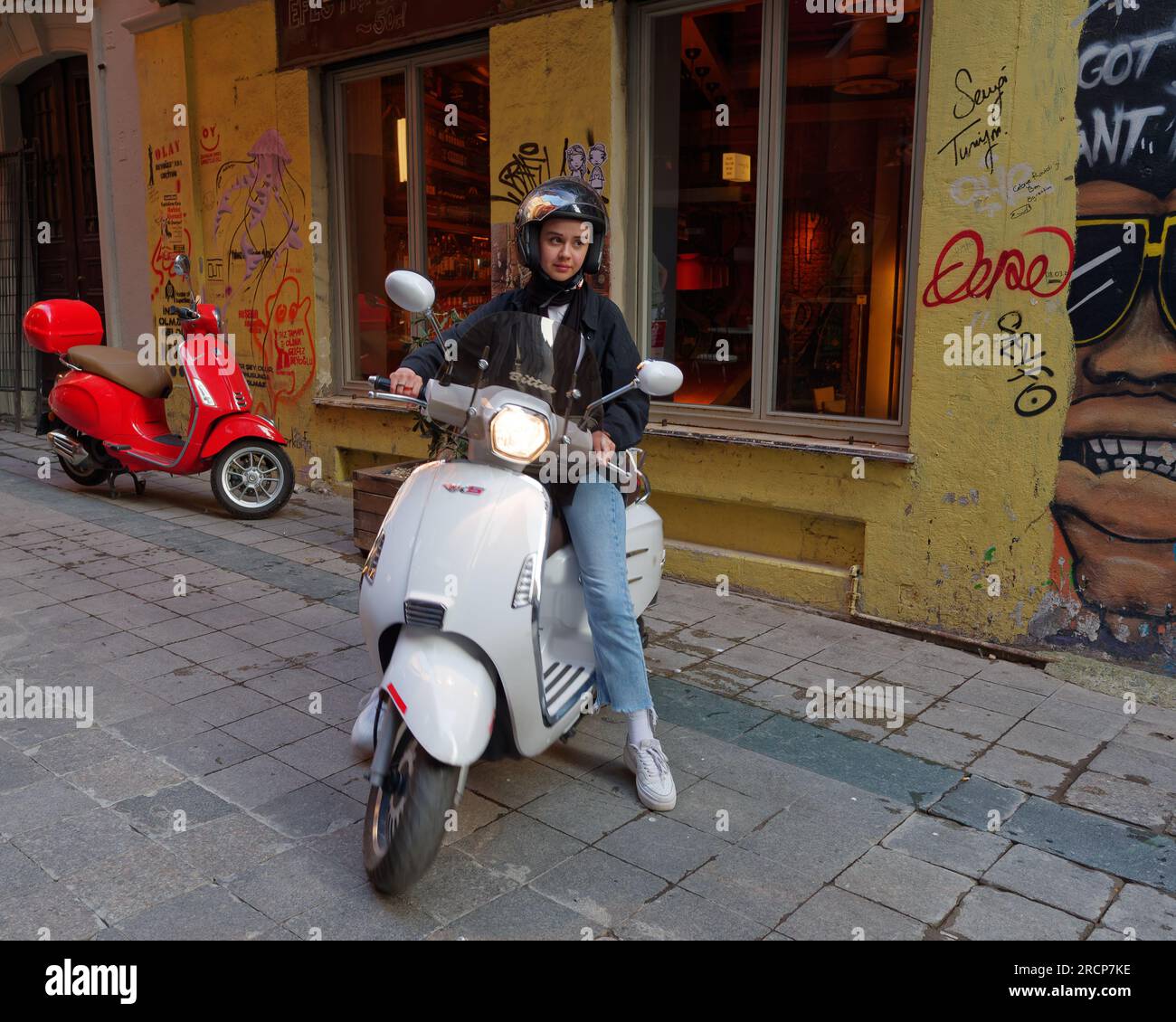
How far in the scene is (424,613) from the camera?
9.46ft

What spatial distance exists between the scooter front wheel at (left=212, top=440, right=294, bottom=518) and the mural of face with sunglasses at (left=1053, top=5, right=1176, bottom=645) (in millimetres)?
5297

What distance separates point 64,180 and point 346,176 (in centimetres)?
494

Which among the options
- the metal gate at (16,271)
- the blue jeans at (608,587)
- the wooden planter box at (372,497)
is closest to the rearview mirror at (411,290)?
the blue jeans at (608,587)

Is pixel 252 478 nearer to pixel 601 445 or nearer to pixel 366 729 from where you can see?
pixel 366 729

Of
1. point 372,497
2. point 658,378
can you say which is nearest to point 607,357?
point 658,378

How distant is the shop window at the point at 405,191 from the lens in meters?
7.38

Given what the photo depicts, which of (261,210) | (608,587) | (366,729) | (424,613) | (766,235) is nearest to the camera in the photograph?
(424,613)

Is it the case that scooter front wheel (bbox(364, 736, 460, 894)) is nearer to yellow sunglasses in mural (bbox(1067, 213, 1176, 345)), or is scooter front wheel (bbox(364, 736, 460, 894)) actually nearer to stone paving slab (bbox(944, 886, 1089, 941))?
stone paving slab (bbox(944, 886, 1089, 941))

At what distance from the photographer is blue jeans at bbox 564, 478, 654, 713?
3373 millimetres

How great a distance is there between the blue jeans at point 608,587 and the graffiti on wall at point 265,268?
5589 mm

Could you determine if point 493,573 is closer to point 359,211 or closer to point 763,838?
point 763,838

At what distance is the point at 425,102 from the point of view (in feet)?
25.1

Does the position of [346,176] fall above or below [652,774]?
above
